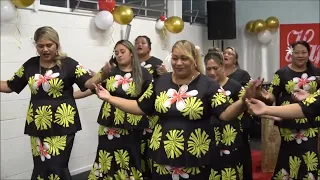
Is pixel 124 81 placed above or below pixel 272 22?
below

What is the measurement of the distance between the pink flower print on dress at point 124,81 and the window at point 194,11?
14.3 feet

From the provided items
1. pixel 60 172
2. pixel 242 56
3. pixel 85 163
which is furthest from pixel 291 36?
pixel 60 172

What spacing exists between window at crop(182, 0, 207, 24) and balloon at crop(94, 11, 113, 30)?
108 inches

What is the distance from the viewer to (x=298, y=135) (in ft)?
11.1

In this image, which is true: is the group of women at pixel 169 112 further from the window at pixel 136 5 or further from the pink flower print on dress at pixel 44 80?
the window at pixel 136 5

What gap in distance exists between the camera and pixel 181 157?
229cm

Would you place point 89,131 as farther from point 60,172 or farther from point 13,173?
point 60,172

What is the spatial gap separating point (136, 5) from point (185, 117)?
4020 millimetres

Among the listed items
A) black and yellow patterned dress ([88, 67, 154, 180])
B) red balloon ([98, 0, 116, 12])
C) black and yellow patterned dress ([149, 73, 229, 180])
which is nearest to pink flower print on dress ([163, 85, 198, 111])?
black and yellow patterned dress ([149, 73, 229, 180])

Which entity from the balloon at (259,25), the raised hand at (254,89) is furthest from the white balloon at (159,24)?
the raised hand at (254,89)

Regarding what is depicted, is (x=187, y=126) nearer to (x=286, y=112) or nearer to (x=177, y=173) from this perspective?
(x=177, y=173)

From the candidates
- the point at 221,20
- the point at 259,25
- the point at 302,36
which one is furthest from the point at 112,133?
the point at 302,36

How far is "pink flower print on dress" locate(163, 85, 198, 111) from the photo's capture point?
7.48ft

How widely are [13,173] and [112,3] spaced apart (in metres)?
2.20
